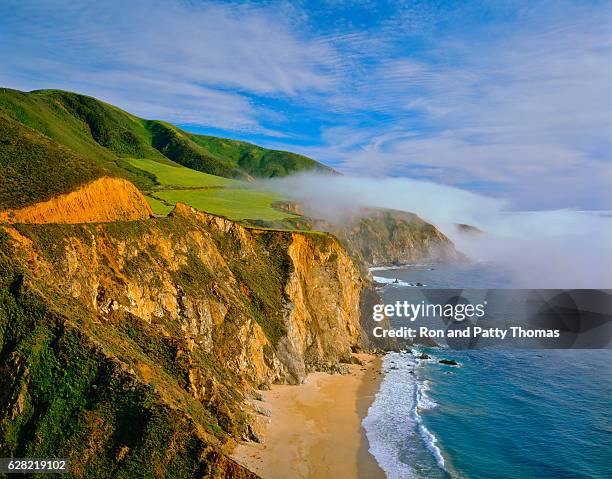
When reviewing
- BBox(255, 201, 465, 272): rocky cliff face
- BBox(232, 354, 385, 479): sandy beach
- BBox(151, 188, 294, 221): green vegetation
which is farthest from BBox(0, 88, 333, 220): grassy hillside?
BBox(255, 201, 465, 272): rocky cliff face

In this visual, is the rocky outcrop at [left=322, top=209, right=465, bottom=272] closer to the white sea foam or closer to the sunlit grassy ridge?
the sunlit grassy ridge

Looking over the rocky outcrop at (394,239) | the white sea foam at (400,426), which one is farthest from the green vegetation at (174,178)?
the white sea foam at (400,426)

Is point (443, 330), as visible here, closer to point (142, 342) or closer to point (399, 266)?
point (142, 342)

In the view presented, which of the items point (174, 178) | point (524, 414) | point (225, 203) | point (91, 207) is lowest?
point (524, 414)

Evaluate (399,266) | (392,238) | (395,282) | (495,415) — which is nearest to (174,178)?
(395,282)

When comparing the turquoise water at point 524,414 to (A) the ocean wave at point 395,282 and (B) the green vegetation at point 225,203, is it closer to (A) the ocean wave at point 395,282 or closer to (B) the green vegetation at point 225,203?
(B) the green vegetation at point 225,203

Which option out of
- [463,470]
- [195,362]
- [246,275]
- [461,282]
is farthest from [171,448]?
[461,282]
